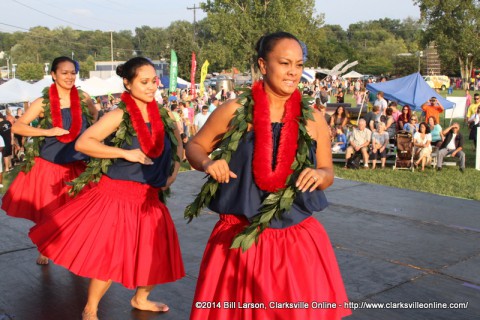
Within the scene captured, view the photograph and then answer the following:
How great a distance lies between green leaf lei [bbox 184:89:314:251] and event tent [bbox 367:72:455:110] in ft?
50.1

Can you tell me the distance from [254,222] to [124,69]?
192 centimetres

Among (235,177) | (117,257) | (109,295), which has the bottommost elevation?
(109,295)

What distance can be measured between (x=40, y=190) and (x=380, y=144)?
9.25m

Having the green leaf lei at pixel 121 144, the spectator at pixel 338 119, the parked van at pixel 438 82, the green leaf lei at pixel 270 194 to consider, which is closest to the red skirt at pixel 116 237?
the green leaf lei at pixel 121 144

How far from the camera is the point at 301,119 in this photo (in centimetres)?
301

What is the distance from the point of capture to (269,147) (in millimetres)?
2926

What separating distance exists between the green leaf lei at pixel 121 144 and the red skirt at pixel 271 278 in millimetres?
1385

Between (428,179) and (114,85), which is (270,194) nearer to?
(428,179)

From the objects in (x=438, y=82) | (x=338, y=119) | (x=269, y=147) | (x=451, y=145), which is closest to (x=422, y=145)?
(x=451, y=145)

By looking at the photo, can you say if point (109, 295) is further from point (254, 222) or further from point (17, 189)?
point (254, 222)

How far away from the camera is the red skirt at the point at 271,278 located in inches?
109

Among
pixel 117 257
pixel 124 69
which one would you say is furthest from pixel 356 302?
pixel 124 69

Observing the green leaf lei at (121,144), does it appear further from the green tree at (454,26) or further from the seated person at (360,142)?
the green tree at (454,26)

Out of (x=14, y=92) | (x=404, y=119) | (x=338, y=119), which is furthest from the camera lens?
(x=14, y=92)
